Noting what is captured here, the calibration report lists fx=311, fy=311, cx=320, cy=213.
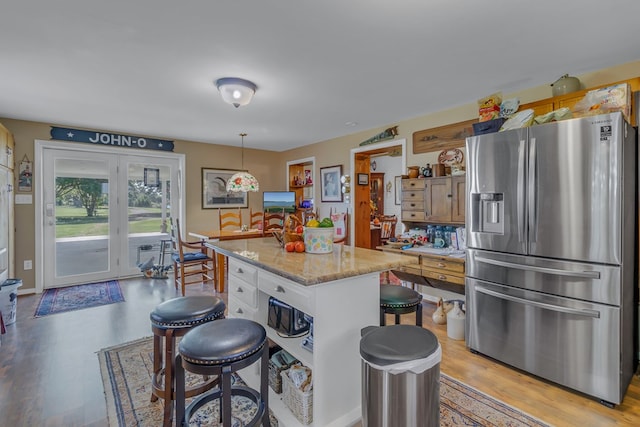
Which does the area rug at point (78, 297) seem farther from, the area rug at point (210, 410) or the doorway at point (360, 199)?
the doorway at point (360, 199)

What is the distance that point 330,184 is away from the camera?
222 inches

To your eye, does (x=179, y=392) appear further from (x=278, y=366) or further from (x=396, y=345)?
(x=396, y=345)

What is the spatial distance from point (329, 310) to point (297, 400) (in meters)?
0.56

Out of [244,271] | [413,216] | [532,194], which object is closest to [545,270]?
[532,194]

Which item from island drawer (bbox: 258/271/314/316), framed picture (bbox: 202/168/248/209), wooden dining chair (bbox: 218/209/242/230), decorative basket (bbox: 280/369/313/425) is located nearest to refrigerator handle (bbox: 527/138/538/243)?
island drawer (bbox: 258/271/314/316)

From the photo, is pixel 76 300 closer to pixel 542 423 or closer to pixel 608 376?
pixel 542 423

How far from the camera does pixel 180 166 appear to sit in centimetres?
559

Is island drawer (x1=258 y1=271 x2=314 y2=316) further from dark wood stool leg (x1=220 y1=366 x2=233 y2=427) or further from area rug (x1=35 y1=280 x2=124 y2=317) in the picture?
area rug (x1=35 y1=280 x2=124 y2=317)

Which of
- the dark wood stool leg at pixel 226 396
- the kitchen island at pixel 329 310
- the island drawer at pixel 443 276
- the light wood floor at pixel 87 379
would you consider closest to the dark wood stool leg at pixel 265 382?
the kitchen island at pixel 329 310

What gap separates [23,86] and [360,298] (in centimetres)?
375

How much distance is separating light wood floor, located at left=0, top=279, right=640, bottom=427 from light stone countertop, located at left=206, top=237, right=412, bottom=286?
1183 mm

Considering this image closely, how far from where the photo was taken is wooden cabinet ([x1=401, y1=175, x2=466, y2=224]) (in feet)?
11.2

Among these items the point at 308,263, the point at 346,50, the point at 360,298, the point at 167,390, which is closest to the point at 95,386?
the point at 167,390

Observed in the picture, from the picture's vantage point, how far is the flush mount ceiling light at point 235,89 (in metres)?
2.84
